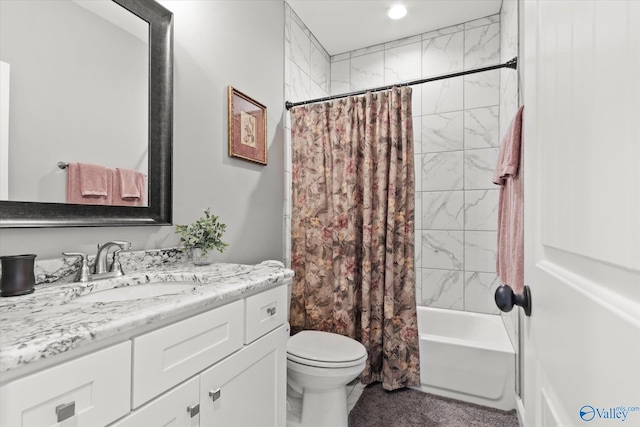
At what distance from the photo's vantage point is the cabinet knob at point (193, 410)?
853 mm

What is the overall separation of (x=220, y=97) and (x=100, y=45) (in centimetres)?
61

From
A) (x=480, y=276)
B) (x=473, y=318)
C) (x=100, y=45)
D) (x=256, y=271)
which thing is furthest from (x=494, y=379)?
(x=100, y=45)

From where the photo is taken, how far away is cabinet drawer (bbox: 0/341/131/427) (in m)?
0.53

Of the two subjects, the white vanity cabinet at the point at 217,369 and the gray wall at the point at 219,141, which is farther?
the gray wall at the point at 219,141

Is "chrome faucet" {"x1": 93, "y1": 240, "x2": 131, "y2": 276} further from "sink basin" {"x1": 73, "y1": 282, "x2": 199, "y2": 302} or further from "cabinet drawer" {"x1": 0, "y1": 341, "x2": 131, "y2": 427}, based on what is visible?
"cabinet drawer" {"x1": 0, "y1": 341, "x2": 131, "y2": 427}

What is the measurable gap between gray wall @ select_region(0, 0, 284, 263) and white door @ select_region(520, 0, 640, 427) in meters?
1.38

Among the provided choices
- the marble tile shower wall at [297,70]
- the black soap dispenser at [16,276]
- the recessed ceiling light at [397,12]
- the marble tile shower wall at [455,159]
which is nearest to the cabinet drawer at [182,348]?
the black soap dispenser at [16,276]

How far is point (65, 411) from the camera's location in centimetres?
59

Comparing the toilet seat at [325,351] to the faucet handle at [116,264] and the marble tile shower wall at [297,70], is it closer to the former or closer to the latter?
the marble tile shower wall at [297,70]

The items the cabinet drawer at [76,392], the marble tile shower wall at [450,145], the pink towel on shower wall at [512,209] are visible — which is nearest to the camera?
the cabinet drawer at [76,392]

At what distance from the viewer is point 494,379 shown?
74.1 inches

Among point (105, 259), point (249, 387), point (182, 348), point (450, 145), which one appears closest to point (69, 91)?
point (105, 259)

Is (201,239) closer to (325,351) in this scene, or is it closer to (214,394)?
(214,394)

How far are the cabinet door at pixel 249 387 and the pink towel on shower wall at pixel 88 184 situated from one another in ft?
2.56
